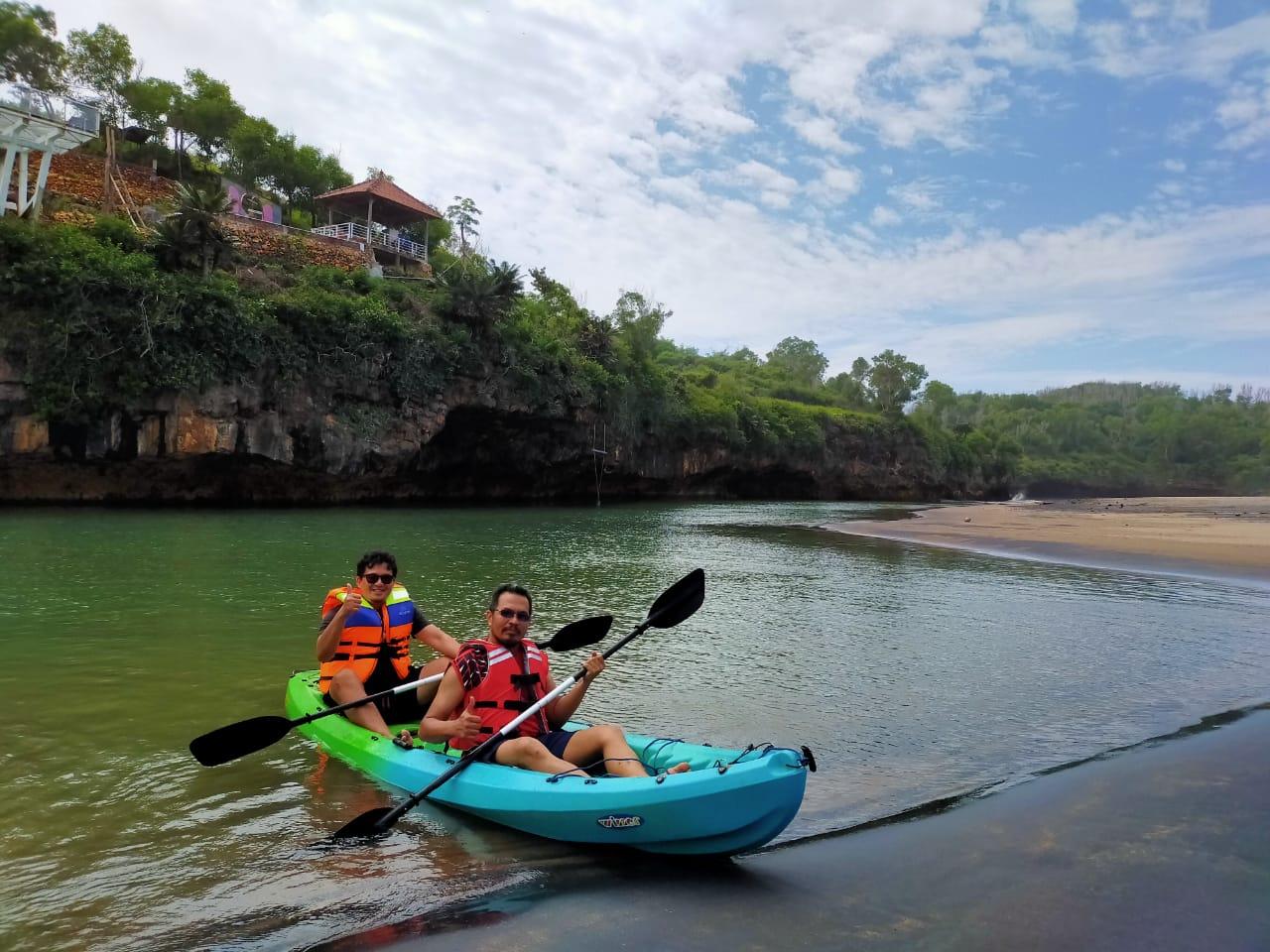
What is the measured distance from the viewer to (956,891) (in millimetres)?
3080

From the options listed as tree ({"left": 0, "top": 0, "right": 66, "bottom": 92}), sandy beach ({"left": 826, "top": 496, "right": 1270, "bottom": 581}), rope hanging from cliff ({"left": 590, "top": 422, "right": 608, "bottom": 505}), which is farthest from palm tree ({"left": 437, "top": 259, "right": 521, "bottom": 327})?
tree ({"left": 0, "top": 0, "right": 66, "bottom": 92})

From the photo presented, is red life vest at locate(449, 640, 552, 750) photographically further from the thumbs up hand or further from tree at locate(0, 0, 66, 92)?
tree at locate(0, 0, 66, 92)

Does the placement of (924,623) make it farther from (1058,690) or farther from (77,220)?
(77,220)

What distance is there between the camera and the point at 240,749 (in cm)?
411

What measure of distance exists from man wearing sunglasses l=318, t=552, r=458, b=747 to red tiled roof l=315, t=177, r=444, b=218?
2836 centimetres

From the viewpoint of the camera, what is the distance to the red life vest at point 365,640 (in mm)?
4801

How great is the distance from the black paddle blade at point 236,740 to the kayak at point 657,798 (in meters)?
0.83

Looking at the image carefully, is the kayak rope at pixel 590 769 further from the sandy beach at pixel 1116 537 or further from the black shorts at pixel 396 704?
the sandy beach at pixel 1116 537

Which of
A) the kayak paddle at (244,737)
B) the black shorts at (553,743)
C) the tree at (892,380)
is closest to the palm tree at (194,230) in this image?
the kayak paddle at (244,737)

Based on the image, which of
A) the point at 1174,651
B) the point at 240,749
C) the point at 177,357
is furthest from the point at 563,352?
the point at 240,749

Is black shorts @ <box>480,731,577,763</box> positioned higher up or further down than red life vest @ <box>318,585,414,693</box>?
further down

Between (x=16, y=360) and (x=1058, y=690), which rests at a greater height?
(x=16, y=360)

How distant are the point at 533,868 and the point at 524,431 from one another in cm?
2654

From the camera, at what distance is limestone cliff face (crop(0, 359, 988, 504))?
1994 centimetres
